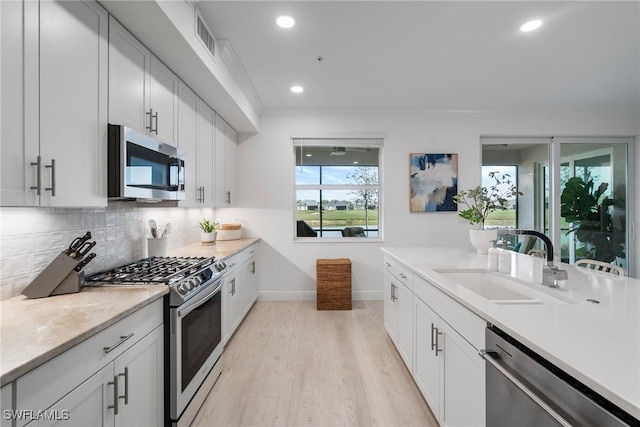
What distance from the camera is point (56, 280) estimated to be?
137cm

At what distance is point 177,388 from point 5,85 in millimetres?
1563

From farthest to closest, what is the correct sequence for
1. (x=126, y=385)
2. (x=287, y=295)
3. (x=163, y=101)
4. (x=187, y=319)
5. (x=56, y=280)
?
(x=287, y=295) → (x=163, y=101) → (x=187, y=319) → (x=56, y=280) → (x=126, y=385)

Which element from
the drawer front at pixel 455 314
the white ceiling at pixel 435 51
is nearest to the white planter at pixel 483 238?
the drawer front at pixel 455 314

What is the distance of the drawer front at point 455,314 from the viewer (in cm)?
119

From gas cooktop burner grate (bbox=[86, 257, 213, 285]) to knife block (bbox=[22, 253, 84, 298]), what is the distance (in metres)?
0.19

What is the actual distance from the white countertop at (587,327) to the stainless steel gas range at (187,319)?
57.2 inches

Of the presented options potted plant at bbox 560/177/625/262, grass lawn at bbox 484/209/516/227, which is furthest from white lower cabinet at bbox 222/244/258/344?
potted plant at bbox 560/177/625/262

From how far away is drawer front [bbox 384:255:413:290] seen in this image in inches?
84.1

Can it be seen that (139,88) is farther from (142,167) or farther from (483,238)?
(483,238)

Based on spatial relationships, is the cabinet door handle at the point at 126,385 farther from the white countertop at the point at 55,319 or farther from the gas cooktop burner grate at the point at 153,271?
the gas cooktop burner grate at the point at 153,271

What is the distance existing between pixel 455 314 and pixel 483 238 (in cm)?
149

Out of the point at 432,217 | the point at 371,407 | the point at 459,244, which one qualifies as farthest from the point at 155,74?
the point at 459,244

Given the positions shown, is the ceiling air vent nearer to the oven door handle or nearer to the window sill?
the oven door handle

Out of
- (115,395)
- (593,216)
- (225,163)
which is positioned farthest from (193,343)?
(593,216)
